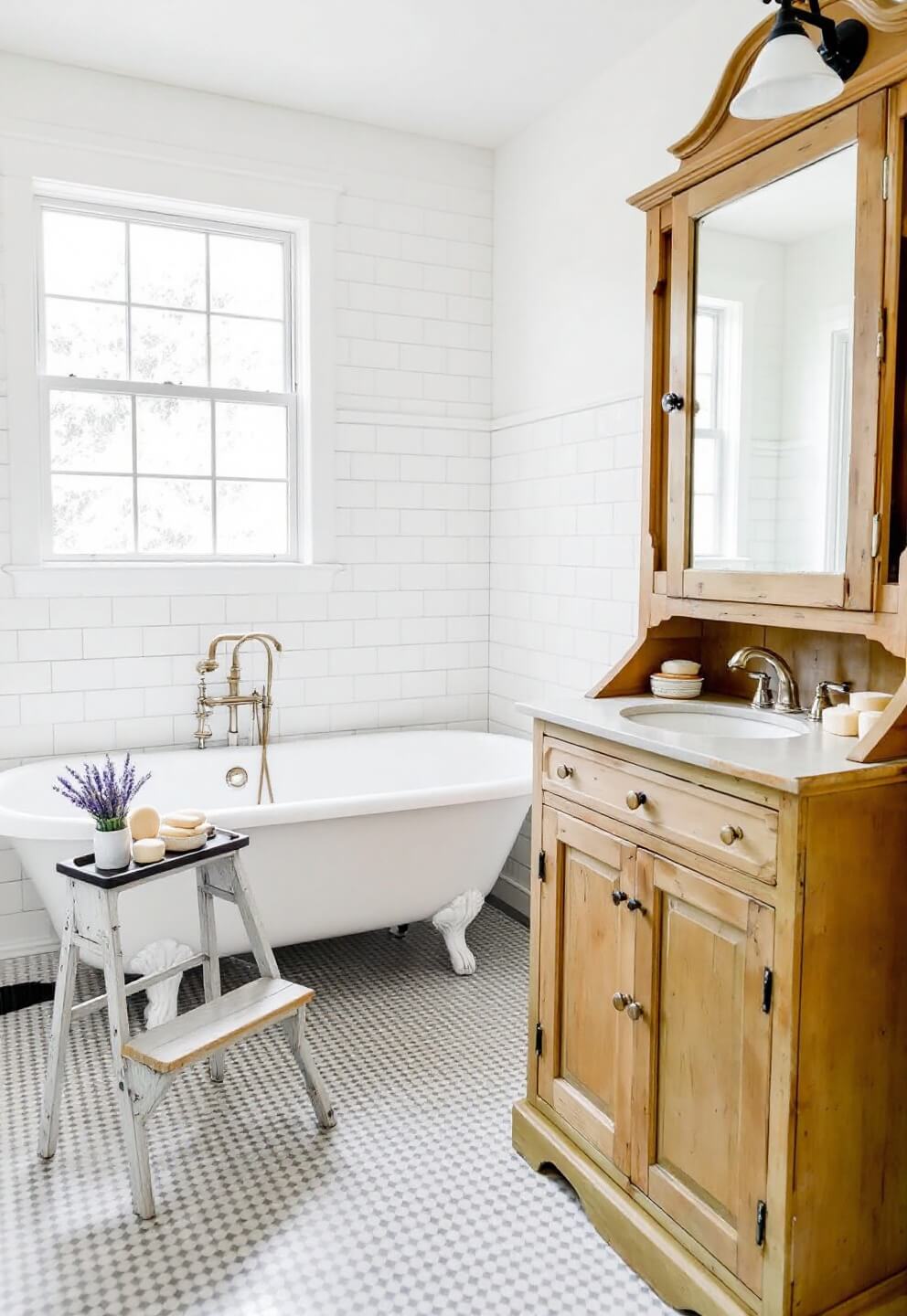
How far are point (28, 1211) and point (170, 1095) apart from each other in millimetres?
540

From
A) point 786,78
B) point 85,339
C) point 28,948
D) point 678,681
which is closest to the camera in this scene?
point 786,78

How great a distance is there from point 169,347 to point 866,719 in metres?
3.08

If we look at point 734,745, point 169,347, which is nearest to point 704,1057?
point 734,745

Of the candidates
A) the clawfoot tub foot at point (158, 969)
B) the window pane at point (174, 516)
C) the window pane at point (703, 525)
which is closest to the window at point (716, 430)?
the window pane at point (703, 525)

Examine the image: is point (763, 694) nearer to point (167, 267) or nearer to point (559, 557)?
point (559, 557)

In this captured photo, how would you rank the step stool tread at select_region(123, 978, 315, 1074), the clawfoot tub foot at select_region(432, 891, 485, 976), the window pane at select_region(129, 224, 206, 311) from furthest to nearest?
the window pane at select_region(129, 224, 206, 311) < the clawfoot tub foot at select_region(432, 891, 485, 976) < the step stool tread at select_region(123, 978, 315, 1074)

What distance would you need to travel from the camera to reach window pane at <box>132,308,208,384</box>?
3.88m

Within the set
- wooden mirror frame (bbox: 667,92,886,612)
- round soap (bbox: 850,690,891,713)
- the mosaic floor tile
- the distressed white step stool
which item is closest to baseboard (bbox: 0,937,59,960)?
the mosaic floor tile

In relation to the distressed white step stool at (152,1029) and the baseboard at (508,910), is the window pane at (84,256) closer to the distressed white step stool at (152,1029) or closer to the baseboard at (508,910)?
the distressed white step stool at (152,1029)

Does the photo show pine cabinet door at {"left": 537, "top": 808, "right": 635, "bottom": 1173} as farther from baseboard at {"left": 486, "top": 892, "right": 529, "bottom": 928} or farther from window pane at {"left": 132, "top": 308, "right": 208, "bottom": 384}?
window pane at {"left": 132, "top": 308, "right": 208, "bottom": 384}

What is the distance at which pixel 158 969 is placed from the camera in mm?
3000

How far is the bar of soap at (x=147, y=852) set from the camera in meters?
2.36

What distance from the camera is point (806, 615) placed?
2.06 m

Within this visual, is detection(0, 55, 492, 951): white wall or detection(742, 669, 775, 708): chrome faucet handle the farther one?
detection(0, 55, 492, 951): white wall
